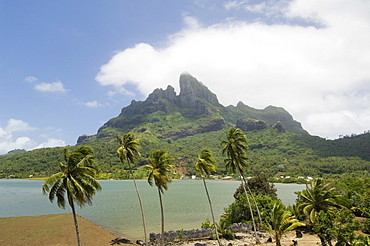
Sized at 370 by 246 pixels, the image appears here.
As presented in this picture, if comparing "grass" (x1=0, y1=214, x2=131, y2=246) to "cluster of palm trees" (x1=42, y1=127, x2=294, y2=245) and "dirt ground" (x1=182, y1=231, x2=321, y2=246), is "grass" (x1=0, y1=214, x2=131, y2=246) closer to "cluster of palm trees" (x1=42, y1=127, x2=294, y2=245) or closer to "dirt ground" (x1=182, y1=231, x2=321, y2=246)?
"cluster of palm trees" (x1=42, y1=127, x2=294, y2=245)

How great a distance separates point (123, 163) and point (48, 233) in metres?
22.3

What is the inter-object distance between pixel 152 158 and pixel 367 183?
200ft

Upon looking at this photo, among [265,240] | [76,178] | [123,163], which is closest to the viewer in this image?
[76,178]

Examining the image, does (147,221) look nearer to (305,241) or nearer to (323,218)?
Answer: (305,241)

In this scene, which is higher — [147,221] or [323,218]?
[323,218]

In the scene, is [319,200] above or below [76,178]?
below

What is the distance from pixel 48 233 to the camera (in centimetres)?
4116

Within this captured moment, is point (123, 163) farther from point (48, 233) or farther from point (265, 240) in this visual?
point (265, 240)

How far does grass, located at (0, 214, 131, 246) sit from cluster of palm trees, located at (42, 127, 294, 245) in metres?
12.1

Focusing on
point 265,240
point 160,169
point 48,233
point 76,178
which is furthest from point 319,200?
point 48,233

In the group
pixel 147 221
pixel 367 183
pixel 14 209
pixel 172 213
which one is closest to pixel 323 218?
pixel 147 221

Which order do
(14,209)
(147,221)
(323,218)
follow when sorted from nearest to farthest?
1. (323,218)
2. (147,221)
3. (14,209)

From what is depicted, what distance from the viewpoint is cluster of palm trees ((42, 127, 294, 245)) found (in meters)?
21.1

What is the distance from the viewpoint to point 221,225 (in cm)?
3906
